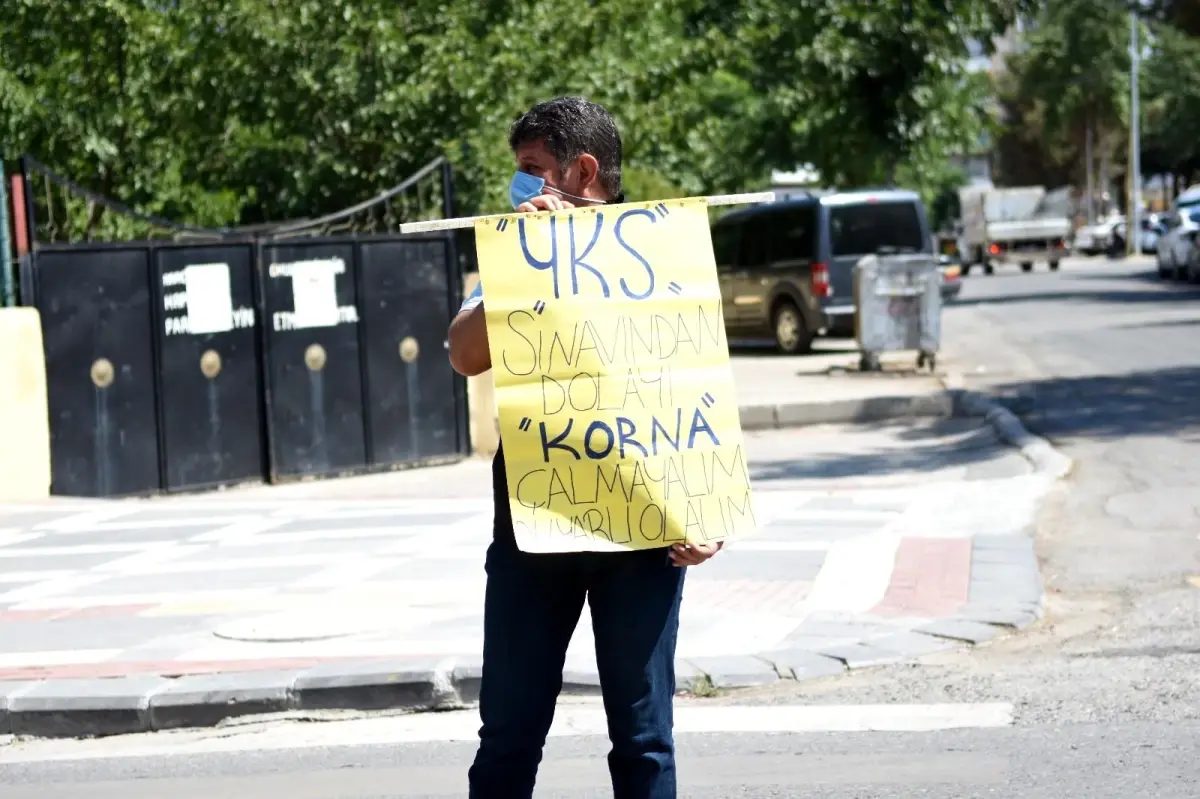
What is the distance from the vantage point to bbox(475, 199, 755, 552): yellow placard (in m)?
3.68

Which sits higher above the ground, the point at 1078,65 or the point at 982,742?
the point at 1078,65

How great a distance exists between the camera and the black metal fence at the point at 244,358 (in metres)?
12.4

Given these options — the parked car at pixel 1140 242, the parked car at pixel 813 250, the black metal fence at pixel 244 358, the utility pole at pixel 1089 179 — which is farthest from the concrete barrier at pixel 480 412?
the utility pole at pixel 1089 179

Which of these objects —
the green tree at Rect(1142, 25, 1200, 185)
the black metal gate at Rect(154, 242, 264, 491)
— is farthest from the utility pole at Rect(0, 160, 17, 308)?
the green tree at Rect(1142, 25, 1200, 185)

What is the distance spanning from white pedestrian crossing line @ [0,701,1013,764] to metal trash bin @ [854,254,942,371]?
1467 centimetres

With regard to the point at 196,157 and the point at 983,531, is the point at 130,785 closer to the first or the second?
the point at 983,531

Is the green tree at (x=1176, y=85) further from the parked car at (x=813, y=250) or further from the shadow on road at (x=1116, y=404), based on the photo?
the shadow on road at (x=1116, y=404)

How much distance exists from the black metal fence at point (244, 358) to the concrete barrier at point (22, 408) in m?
0.12

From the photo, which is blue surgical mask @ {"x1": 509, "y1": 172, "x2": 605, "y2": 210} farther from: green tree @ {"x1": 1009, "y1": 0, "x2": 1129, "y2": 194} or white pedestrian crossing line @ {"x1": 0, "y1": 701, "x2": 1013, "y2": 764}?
green tree @ {"x1": 1009, "y1": 0, "x2": 1129, "y2": 194}

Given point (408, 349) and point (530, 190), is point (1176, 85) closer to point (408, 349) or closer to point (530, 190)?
point (408, 349)

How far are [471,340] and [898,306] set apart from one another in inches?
688

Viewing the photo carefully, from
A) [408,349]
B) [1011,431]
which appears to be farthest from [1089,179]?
[408,349]

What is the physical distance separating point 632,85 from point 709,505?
15565 millimetres

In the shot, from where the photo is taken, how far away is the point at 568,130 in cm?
366
